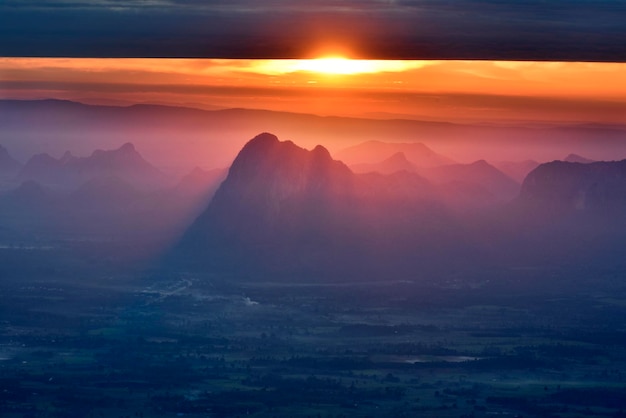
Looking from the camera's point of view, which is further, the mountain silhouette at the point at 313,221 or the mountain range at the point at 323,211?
the mountain range at the point at 323,211

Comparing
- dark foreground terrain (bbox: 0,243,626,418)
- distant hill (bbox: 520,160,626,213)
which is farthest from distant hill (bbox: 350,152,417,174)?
dark foreground terrain (bbox: 0,243,626,418)

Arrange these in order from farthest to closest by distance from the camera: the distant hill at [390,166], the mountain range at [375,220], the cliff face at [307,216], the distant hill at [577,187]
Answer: the distant hill at [577,187]
the distant hill at [390,166]
the cliff face at [307,216]
the mountain range at [375,220]

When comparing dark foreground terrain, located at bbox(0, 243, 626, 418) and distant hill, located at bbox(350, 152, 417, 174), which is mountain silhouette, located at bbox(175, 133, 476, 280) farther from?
dark foreground terrain, located at bbox(0, 243, 626, 418)

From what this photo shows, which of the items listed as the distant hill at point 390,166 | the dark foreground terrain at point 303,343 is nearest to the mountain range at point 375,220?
the distant hill at point 390,166

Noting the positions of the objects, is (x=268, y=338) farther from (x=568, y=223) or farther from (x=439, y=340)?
(x=568, y=223)

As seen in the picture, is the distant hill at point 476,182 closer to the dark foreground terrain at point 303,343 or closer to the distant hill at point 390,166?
the distant hill at point 390,166

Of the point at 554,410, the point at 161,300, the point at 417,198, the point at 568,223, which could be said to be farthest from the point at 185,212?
the point at 554,410

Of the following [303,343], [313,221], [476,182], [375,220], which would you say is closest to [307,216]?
[313,221]
